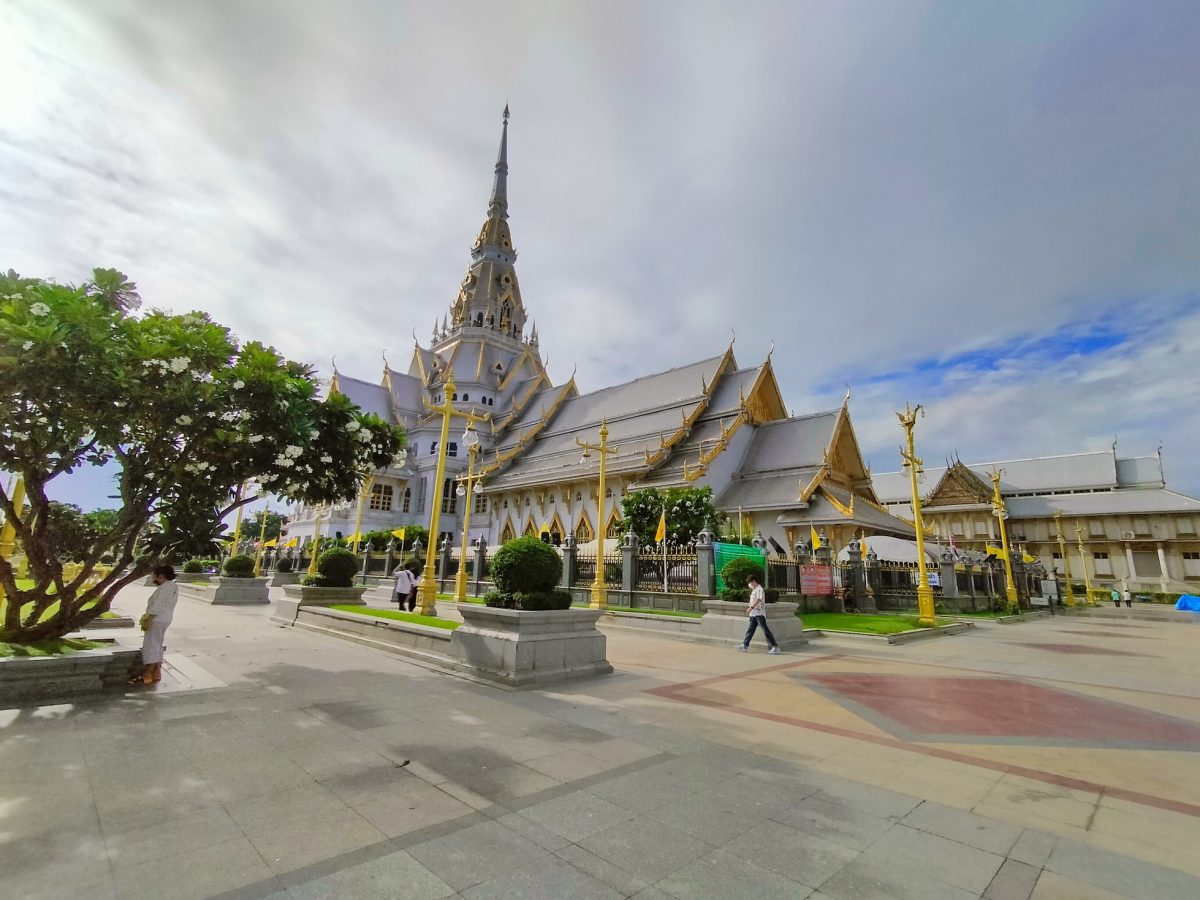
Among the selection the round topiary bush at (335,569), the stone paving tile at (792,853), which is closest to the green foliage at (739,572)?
the round topiary bush at (335,569)

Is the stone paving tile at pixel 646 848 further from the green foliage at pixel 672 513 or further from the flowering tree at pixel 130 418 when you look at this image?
the green foliage at pixel 672 513

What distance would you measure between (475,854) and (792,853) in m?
1.72

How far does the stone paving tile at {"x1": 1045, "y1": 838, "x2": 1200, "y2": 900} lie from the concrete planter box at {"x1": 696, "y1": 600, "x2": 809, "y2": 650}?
885 cm

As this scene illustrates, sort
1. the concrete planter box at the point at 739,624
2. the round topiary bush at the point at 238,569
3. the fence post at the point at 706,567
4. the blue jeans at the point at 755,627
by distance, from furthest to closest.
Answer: the round topiary bush at the point at 238,569 → the fence post at the point at 706,567 → the concrete planter box at the point at 739,624 → the blue jeans at the point at 755,627

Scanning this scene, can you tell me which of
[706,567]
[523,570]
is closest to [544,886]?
[523,570]

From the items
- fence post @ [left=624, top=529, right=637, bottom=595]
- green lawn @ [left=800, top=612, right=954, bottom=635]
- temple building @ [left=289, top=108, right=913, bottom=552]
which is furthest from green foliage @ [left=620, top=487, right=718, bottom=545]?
green lawn @ [left=800, top=612, right=954, bottom=635]

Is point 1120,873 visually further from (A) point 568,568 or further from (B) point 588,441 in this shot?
(B) point 588,441

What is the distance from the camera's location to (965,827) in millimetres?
3586

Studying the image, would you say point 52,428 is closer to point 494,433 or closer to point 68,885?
point 68,885

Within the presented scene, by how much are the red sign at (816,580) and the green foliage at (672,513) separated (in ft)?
13.4

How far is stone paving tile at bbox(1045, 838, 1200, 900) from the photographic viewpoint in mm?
2906

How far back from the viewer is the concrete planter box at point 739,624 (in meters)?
12.3

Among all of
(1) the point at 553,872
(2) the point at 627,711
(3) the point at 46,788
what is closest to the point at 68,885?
(3) the point at 46,788

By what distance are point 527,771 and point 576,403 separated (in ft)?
131
